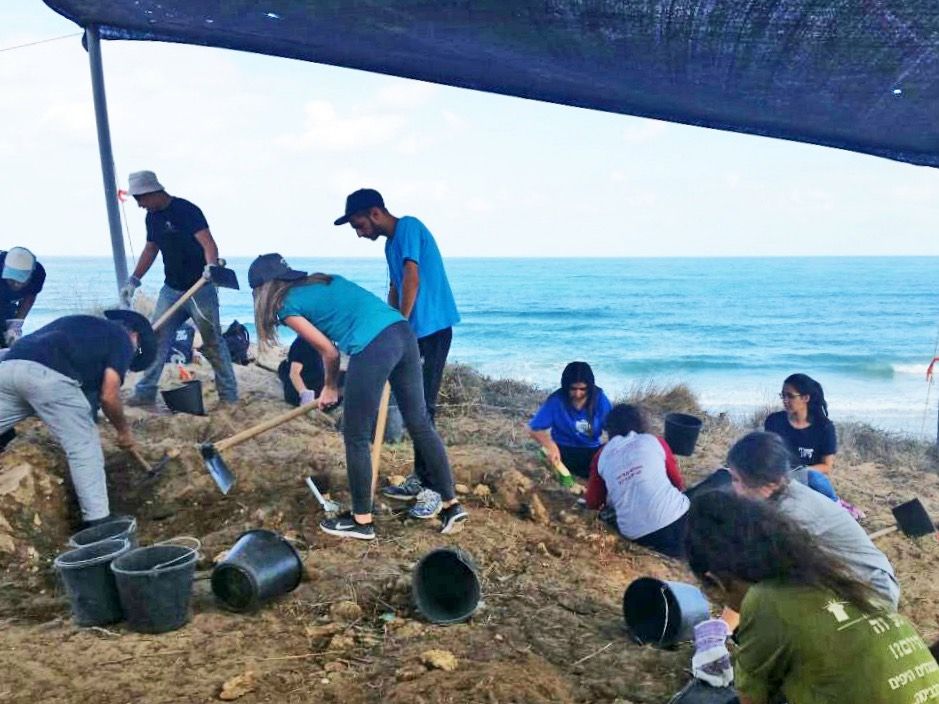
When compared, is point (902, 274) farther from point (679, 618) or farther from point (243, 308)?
point (679, 618)

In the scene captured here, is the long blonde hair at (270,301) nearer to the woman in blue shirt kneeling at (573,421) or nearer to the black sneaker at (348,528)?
the black sneaker at (348,528)

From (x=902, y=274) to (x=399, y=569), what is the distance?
61.8 meters

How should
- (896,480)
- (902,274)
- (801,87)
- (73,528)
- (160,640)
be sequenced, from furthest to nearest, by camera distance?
1. (902,274)
2. (896,480)
3. (801,87)
4. (73,528)
5. (160,640)

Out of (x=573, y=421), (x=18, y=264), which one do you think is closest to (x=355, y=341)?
(x=573, y=421)

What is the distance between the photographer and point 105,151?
6211 millimetres

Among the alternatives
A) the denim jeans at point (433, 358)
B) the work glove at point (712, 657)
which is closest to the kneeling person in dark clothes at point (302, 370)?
the denim jeans at point (433, 358)

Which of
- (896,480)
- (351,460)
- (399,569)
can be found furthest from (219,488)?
(896,480)

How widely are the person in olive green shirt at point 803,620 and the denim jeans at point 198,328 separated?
14.6ft

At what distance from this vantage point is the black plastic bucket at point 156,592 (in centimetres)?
280

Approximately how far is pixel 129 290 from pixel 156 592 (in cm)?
374

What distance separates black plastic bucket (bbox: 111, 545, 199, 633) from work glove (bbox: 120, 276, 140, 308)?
11.3 ft

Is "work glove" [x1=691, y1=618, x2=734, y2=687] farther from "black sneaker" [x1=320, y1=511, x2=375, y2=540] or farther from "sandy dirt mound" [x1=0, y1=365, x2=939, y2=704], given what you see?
"black sneaker" [x1=320, y1=511, x2=375, y2=540]

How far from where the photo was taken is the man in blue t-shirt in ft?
13.3

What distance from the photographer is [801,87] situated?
443 centimetres
